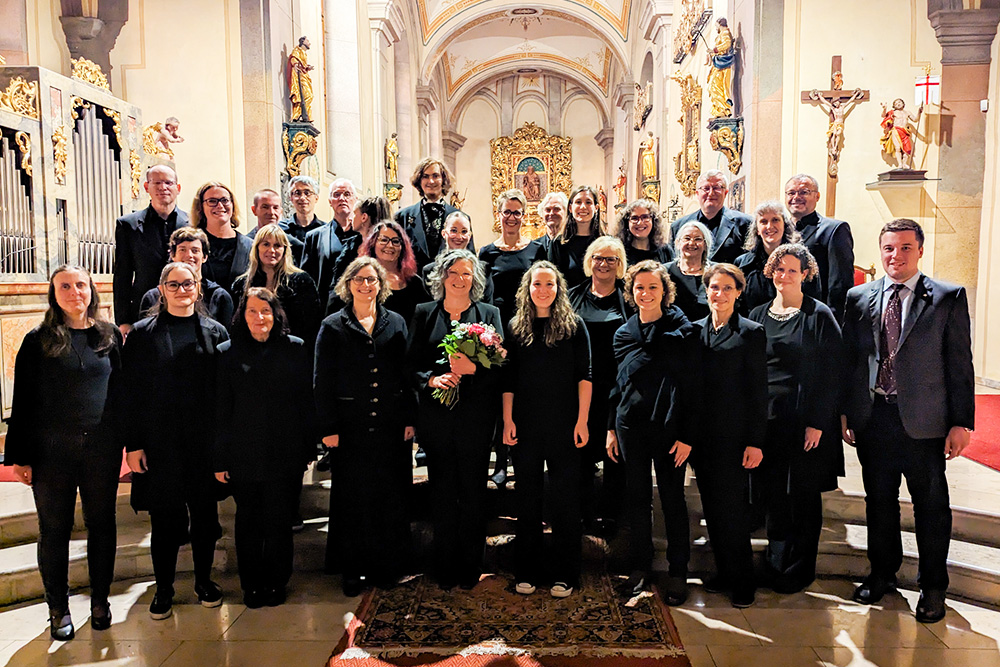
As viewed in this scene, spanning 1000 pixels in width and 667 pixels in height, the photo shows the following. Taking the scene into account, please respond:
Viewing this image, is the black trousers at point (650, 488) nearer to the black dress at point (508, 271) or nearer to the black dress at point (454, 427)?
the black dress at point (454, 427)

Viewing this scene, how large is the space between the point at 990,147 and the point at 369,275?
732 cm

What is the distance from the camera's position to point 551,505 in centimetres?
377

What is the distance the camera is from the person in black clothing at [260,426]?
141 inches

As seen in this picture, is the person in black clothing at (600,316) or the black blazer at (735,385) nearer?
the black blazer at (735,385)

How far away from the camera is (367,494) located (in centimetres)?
382

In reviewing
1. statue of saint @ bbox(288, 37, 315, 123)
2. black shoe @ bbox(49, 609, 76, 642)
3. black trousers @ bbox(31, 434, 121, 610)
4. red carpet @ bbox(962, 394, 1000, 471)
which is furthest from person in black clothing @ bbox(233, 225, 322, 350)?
statue of saint @ bbox(288, 37, 315, 123)

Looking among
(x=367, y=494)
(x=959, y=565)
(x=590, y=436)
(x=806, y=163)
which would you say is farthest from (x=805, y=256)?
(x=806, y=163)

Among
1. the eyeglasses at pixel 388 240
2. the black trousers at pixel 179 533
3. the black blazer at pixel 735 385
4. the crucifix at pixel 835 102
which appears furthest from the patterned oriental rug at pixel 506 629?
the crucifix at pixel 835 102

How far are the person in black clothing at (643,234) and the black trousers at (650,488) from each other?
121cm

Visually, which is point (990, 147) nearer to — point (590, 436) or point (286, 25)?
point (590, 436)

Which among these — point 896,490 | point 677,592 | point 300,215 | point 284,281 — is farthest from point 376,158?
point 896,490

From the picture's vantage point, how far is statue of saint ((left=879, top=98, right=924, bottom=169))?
7.75 meters

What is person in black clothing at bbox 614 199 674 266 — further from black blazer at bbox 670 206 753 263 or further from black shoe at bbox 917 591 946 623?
black shoe at bbox 917 591 946 623

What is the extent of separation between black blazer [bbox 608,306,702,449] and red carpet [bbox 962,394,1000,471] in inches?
109
